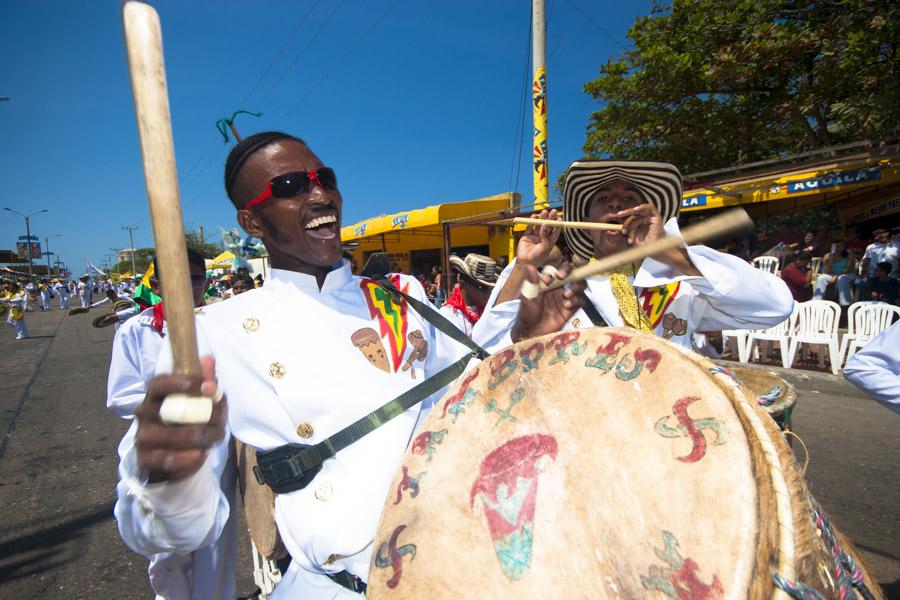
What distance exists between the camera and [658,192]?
2094 millimetres

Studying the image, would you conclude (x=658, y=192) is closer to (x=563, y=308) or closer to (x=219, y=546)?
(x=563, y=308)

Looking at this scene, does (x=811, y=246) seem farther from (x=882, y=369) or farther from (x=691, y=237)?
(x=691, y=237)

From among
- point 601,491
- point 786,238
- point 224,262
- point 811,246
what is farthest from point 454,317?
point 224,262

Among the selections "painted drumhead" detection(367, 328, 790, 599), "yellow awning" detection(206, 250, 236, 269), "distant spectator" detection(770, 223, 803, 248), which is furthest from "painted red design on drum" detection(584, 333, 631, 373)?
"yellow awning" detection(206, 250, 236, 269)

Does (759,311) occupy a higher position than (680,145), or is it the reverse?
(680,145)

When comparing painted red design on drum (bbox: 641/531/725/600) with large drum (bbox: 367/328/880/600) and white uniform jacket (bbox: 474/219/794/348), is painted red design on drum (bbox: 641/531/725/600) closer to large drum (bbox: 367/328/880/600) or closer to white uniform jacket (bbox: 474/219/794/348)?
large drum (bbox: 367/328/880/600)

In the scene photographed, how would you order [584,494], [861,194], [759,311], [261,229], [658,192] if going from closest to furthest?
1. [584,494]
2. [261,229]
3. [759,311]
4. [658,192]
5. [861,194]

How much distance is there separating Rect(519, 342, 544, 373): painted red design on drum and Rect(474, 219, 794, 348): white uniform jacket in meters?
0.43

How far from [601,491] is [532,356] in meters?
0.35

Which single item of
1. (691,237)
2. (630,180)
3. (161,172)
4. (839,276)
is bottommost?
(839,276)

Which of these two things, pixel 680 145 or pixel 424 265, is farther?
pixel 424 265

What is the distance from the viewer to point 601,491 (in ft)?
3.23

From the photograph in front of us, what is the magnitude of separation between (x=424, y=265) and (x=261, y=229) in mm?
17778

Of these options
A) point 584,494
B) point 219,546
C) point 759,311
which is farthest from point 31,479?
point 759,311
